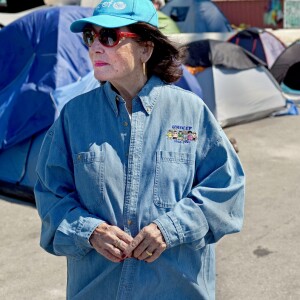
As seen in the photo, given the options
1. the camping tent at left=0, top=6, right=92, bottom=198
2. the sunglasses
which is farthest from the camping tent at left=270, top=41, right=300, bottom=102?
the sunglasses

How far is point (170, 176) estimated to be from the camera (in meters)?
2.05

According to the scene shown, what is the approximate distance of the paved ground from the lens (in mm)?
4062

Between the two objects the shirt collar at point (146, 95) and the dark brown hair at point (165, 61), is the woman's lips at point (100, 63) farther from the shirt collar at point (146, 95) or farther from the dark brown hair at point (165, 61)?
the dark brown hair at point (165, 61)

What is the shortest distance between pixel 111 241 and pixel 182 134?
0.39 m

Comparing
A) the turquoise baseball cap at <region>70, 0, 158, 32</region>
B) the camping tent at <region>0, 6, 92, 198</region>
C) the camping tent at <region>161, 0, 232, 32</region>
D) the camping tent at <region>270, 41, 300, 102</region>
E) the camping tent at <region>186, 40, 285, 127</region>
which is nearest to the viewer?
the turquoise baseball cap at <region>70, 0, 158, 32</region>

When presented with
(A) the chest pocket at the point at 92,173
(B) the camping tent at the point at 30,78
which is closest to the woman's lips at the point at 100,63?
(A) the chest pocket at the point at 92,173

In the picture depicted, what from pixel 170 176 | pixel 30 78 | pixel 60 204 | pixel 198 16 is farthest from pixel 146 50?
pixel 198 16

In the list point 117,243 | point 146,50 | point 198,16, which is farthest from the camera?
point 198,16

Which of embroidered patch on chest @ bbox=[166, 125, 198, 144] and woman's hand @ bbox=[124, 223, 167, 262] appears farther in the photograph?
embroidered patch on chest @ bbox=[166, 125, 198, 144]

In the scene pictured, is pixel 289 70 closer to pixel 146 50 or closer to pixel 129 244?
pixel 146 50

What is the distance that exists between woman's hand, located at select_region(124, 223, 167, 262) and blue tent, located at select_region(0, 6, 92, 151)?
378 cm

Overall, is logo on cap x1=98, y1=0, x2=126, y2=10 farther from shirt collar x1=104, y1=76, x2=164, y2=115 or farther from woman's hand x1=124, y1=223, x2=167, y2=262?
woman's hand x1=124, y1=223, x2=167, y2=262

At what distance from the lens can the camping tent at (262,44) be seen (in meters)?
10.4

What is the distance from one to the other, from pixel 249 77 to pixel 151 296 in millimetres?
6712
